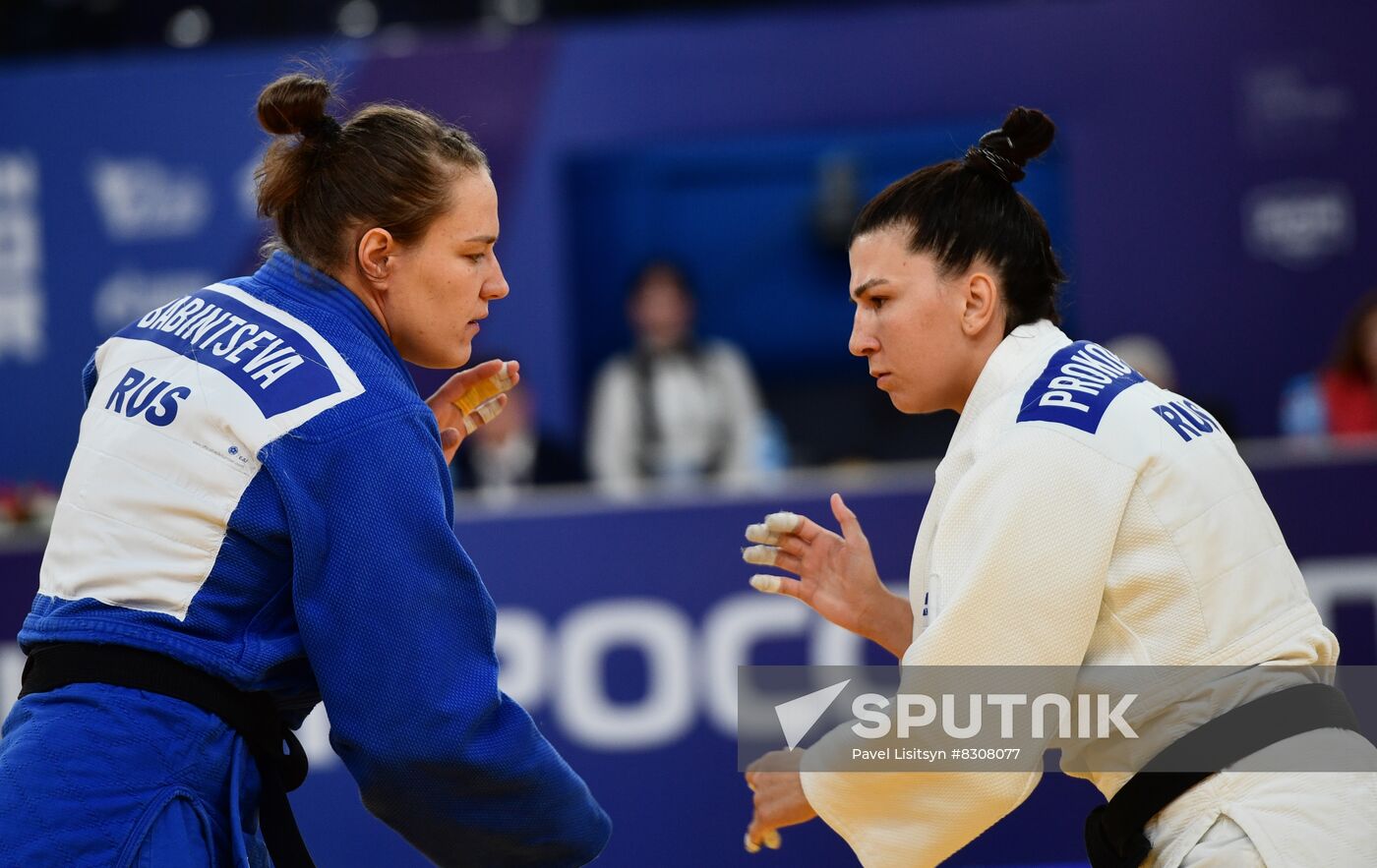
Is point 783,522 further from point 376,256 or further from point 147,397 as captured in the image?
point 147,397

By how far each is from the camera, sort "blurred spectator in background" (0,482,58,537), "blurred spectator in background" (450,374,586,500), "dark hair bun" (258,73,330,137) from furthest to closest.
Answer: "blurred spectator in background" (450,374,586,500), "blurred spectator in background" (0,482,58,537), "dark hair bun" (258,73,330,137)

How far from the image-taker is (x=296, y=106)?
7.38 ft

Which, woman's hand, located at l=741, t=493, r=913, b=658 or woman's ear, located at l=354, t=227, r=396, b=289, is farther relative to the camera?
woman's hand, located at l=741, t=493, r=913, b=658

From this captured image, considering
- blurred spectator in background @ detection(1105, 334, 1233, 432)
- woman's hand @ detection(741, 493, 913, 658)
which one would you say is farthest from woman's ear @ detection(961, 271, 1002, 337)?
blurred spectator in background @ detection(1105, 334, 1233, 432)

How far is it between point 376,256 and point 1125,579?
1.17 meters

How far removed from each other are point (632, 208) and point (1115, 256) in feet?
8.53

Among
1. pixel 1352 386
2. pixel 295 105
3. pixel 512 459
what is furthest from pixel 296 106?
pixel 1352 386

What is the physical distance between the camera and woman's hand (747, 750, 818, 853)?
241 cm

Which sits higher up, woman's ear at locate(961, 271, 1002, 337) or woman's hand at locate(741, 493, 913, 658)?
woman's ear at locate(961, 271, 1002, 337)

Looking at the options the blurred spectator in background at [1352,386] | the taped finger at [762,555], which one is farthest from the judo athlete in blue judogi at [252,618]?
the blurred spectator in background at [1352,386]

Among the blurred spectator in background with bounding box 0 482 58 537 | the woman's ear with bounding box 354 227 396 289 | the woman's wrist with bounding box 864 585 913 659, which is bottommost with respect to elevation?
the blurred spectator in background with bounding box 0 482 58 537

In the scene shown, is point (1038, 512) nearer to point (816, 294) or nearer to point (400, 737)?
point (400, 737)

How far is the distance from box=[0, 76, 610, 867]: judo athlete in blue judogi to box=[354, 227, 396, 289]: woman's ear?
5 cm

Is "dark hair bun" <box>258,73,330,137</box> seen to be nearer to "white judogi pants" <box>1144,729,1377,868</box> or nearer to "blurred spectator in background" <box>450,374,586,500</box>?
"white judogi pants" <box>1144,729,1377,868</box>
